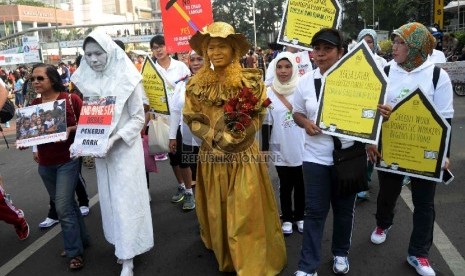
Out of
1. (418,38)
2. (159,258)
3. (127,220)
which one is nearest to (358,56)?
(418,38)

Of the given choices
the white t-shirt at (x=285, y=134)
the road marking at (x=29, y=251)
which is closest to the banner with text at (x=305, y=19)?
the white t-shirt at (x=285, y=134)

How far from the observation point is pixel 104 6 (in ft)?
358

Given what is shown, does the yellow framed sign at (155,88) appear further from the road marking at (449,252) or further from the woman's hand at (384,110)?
the road marking at (449,252)

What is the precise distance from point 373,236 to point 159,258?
193 cm

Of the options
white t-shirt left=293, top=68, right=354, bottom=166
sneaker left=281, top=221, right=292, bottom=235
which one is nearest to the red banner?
sneaker left=281, top=221, right=292, bottom=235

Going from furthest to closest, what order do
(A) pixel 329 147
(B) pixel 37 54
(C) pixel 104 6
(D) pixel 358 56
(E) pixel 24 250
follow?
(C) pixel 104 6 → (B) pixel 37 54 → (E) pixel 24 250 → (A) pixel 329 147 → (D) pixel 358 56

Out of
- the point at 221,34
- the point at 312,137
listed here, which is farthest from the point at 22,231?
the point at 312,137

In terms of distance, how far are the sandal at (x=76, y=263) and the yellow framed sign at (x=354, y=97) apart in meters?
2.37

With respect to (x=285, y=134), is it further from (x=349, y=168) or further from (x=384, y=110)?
(x=384, y=110)

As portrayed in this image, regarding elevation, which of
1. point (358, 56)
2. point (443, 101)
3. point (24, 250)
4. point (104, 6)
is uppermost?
point (104, 6)

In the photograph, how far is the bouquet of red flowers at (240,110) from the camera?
2943 millimetres

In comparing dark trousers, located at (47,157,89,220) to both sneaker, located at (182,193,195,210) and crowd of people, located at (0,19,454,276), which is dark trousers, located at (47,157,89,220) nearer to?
crowd of people, located at (0,19,454,276)

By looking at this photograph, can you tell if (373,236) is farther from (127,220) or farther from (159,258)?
(127,220)

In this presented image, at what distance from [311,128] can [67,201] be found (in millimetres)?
2168
